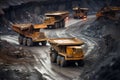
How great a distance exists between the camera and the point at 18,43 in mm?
41594

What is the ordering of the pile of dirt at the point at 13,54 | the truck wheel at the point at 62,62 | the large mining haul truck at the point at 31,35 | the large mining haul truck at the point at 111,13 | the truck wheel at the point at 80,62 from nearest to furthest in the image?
the truck wheel at the point at 62,62 → the truck wheel at the point at 80,62 → the pile of dirt at the point at 13,54 → the large mining haul truck at the point at 31,35 → the large mining haul truck at the point at 111,13

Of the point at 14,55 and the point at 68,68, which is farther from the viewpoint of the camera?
the point at 14,55

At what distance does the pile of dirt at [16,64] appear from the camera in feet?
83.9

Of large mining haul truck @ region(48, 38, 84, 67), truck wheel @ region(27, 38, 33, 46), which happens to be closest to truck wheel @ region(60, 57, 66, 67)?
large mining haul truck @ region(48, 38, 84, 67)

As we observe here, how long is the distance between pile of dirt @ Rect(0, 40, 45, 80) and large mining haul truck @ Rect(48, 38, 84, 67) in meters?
2.32

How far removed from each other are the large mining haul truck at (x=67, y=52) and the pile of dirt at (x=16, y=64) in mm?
2322

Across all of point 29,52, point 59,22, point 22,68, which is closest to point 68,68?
point 22,68

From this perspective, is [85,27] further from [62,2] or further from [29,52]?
[62,2]

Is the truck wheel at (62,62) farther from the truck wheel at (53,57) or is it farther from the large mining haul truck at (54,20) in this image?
the large mining haul truck at (54,20)

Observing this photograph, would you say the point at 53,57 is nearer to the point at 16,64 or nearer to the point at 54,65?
the point at 54,65

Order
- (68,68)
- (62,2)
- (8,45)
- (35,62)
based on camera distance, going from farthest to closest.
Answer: (62,2)
(8,45)
(35,62)
(68,68)

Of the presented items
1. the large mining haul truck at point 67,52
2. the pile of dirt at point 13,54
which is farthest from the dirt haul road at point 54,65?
the pile of dirt at point 13,54

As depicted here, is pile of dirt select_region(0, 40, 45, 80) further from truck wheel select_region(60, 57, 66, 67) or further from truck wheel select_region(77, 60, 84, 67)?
truck wheel select_region(77, 60, 84, 67)

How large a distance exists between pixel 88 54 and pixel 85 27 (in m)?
18.4
